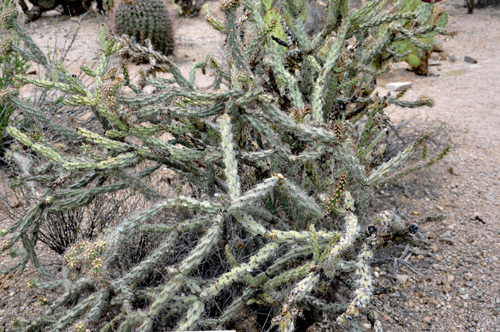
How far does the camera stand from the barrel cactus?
273 inches

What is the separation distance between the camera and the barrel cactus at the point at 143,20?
693cm

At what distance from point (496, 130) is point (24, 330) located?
488 centimetres

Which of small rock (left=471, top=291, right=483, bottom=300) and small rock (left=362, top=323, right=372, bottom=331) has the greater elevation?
small rock (left=362, top=323, right=372, bottom=331)

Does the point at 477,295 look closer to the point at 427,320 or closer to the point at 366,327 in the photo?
the point at 427,320

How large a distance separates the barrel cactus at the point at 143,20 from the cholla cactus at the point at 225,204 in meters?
4.44

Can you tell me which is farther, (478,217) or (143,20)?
(143,20)

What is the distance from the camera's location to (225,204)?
1.84 meters

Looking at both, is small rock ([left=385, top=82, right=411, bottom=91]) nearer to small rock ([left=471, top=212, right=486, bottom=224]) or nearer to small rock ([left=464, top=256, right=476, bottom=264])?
small rock ([left=471, top=212, right=486, bottom=224])

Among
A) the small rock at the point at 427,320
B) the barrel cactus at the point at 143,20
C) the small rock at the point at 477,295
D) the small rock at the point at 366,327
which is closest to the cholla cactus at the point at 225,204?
the small rock at the point at 366,327

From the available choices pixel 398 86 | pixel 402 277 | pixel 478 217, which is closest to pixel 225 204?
pixel 402 277

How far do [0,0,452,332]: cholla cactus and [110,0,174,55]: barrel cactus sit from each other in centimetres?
444

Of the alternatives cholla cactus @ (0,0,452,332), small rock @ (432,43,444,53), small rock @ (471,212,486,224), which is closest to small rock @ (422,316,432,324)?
cholla cactus @ (0,0,452,332)

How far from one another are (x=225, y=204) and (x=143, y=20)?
6048 millimetres

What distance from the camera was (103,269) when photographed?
1813 mm
